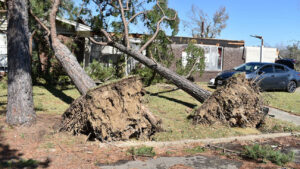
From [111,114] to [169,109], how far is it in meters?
3.89

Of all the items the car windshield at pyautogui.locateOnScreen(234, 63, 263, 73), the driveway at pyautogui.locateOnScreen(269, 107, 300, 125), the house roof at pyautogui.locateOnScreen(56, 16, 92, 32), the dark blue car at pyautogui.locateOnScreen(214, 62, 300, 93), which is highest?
the house roof at pyautogui.locateOnScreen(56, 16, 92, 32)

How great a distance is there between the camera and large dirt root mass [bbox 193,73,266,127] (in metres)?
7.26

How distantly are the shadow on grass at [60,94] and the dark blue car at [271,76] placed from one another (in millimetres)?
7379

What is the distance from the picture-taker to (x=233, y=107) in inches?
286

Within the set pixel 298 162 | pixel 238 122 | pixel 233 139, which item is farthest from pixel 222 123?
pixel 298 162

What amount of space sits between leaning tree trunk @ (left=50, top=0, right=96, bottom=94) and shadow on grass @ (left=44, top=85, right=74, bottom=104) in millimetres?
1370

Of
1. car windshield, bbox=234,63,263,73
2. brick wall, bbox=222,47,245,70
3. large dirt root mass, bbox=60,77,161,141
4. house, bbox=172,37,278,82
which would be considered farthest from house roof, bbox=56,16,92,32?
brick wall, bbox=222,47,245,70

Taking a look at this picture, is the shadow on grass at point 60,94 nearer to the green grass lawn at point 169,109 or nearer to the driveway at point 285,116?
the green grass lawn at point 169,109

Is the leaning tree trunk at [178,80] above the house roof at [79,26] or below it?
below

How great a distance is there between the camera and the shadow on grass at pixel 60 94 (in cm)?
991

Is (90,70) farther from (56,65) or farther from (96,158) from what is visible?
(96,158)

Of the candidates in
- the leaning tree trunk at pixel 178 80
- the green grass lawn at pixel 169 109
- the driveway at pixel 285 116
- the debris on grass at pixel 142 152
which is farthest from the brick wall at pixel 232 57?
the debris on grass at pixel 142 152

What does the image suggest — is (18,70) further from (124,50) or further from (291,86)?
(291,86)

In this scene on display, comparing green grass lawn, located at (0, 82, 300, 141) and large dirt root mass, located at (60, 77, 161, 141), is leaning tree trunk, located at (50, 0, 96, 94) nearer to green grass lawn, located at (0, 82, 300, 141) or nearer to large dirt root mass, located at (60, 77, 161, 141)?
green grass lawn, located at (0, 82, 300, 141)
